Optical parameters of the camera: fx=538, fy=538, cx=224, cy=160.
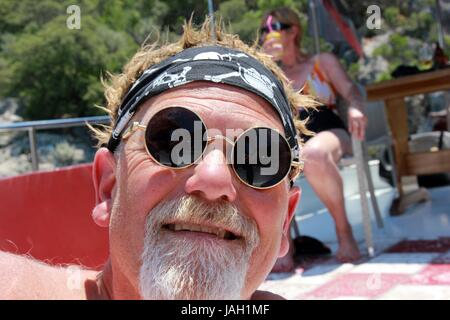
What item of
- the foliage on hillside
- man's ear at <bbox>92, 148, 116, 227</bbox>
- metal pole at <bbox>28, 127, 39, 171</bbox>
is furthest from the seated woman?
the foliage on hillside

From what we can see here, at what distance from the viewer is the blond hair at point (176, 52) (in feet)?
4.29

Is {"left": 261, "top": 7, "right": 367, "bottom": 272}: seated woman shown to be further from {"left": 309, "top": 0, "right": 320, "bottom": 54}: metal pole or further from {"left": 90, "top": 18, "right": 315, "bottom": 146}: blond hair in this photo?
{"left": 309, "top": 0, "right": 320, "bottom": 54}: metal pole

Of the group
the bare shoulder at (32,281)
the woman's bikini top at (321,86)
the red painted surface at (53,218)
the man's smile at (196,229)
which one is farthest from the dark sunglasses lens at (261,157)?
the woman's bikini top at (321,86)

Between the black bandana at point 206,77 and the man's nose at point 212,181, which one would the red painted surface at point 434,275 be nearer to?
the black bandana at point 206,77

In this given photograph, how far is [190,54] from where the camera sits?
121cm

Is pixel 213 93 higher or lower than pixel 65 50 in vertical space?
lower

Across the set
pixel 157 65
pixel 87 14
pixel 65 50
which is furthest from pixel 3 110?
pixel 157 65

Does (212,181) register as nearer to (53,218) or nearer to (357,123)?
(53,218)

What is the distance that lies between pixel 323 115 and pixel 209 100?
2598 mm

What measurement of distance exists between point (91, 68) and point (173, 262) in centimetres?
2647

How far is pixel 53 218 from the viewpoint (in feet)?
5.99

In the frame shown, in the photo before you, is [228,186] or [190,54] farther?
[190,54]
